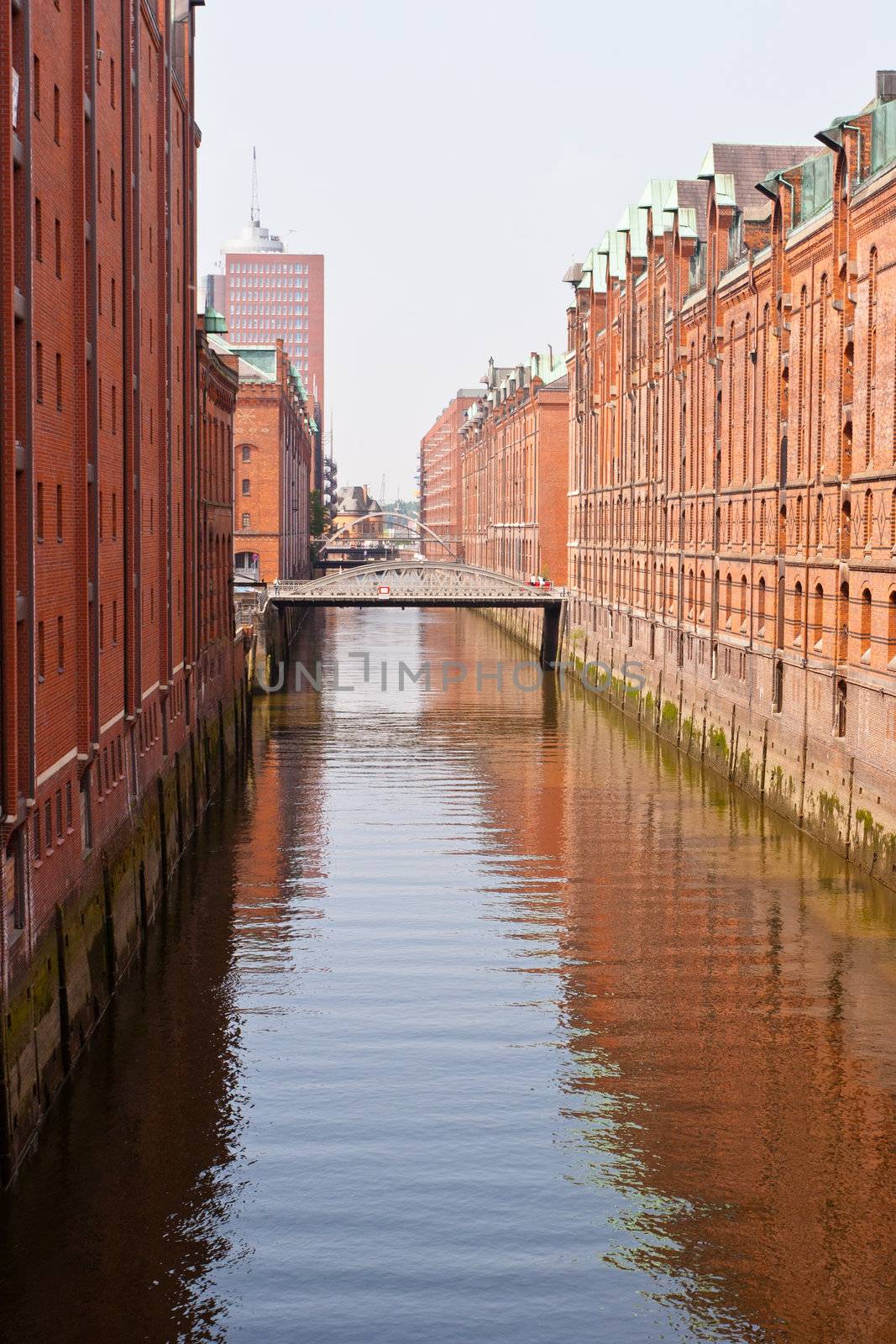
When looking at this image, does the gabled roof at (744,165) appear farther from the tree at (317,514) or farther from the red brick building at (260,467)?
the tree at (317,514)

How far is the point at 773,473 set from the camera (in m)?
42.0

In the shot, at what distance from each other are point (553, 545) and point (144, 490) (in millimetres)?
67080

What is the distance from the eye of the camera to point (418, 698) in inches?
2653

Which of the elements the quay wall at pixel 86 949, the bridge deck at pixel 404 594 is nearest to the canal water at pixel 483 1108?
the quay wall at pixel 86 949

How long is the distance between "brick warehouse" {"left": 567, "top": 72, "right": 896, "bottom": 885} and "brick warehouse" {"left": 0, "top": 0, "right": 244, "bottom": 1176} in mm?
13488

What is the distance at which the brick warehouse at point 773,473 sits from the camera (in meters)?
32.3

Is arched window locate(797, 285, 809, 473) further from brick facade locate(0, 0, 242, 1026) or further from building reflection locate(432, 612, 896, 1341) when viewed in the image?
brick facade locate(0, 0, 242, 1026)

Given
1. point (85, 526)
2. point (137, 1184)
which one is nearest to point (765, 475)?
point (85, 526)

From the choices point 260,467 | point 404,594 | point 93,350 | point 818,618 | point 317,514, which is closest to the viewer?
point 93,350

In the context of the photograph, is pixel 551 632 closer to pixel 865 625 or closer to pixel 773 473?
pixel 773 473

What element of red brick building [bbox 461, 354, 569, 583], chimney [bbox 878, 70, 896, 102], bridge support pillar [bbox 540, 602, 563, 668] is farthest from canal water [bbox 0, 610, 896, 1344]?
red brick building [bbox 461, 354, 569, 583]

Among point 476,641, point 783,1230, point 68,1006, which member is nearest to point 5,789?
point 68,1006

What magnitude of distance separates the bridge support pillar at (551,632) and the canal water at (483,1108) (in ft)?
155

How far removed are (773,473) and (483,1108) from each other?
82.9 feet
